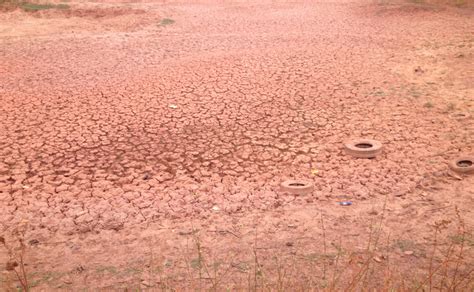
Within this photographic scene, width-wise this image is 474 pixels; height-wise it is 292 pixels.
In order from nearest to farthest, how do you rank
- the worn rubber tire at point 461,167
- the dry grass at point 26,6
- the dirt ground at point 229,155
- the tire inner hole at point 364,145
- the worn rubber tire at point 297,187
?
the dirt ground at point 229,155
the worn rubber tire at point 297,187
the worn rubber tire at point 461,167
the tire inner hole at point 364,145
the dry grass at point 26,6

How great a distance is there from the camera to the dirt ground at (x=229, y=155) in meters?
3.33

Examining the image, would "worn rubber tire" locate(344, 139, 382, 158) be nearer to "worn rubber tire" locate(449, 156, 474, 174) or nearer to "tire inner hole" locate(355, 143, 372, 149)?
"tire inner hole" locate(355, 143, 372, 149)

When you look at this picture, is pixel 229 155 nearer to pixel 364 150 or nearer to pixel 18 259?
pixel 364 150

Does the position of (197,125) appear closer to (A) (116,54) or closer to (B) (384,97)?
(B) (384,97)

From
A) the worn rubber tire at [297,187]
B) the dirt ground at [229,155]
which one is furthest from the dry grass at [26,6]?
the worn rubber tire at [297,187]

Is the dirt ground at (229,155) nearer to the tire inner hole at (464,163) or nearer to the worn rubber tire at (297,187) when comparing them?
the worn rubber tire at (297,187)

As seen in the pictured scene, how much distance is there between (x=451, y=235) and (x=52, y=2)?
11.2 metres

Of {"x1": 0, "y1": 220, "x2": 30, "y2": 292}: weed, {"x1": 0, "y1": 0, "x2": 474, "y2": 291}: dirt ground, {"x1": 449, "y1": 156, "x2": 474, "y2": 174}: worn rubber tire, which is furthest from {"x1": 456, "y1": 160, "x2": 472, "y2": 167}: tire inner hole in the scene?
{"x1": 0, "y1": 220, "x2": 30, "y2": 292}: weed

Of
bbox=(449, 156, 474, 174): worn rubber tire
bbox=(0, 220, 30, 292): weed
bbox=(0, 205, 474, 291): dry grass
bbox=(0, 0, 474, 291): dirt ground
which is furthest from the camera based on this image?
bbox=(449, 156, 474, 174): worn rubber tire

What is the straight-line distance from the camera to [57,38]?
29.1ft

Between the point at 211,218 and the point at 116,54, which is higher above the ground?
the point at 116,54

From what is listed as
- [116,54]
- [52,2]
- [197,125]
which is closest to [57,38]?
[116,54]

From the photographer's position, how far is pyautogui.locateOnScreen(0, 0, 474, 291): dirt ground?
333 cm

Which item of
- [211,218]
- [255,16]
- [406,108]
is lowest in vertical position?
[211,218]
